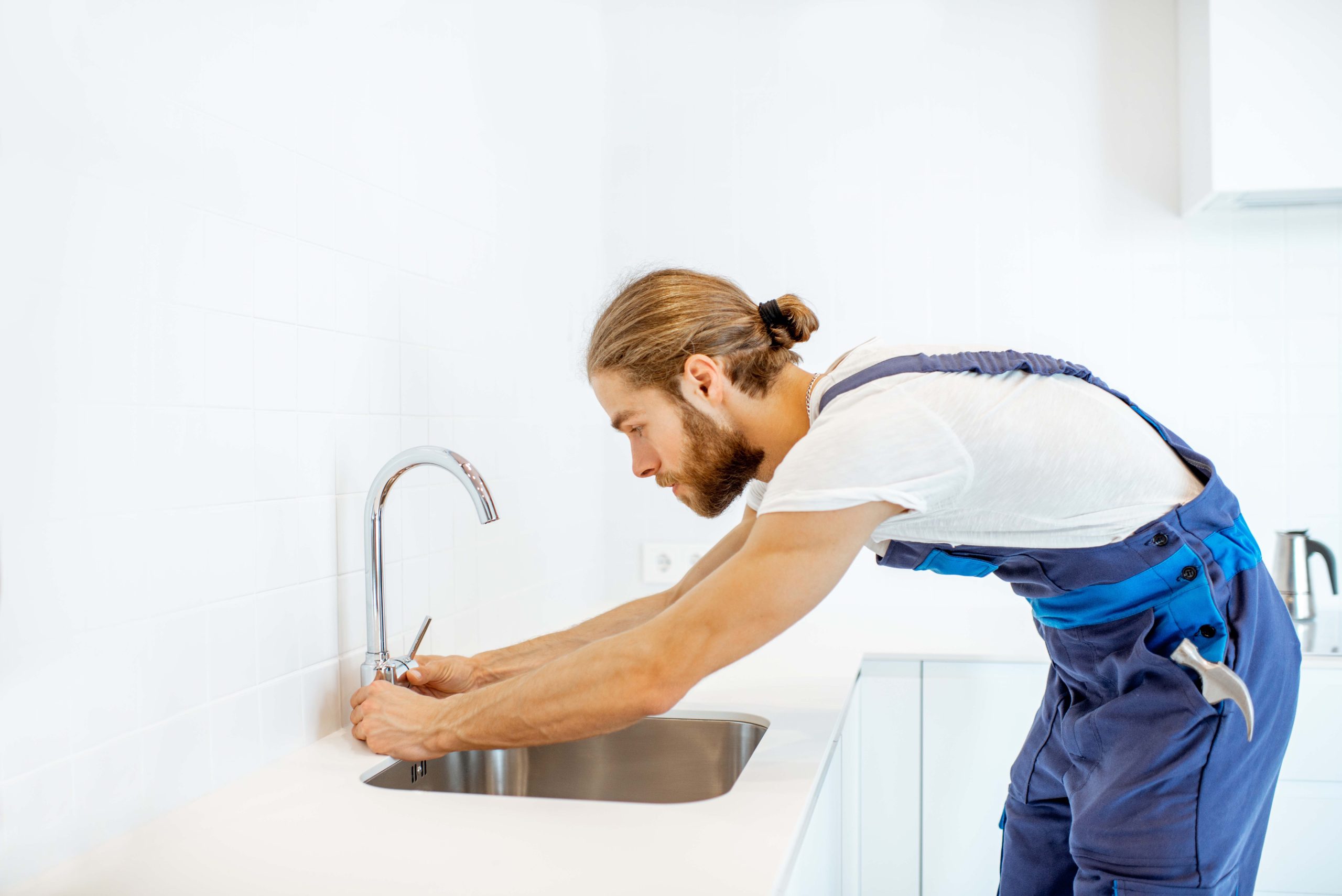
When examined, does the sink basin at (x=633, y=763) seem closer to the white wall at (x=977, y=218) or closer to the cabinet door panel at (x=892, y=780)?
the cabinet door panel at (x=892, y=780)

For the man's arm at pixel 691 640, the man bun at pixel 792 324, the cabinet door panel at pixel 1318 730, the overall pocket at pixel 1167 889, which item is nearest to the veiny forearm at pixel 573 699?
the man's arm at pixel 691 640

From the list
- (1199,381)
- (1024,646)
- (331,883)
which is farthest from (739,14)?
(331,883)

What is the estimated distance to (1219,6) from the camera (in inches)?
78.1

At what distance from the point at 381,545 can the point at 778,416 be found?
1.76 feet

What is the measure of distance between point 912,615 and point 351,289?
4.70ft

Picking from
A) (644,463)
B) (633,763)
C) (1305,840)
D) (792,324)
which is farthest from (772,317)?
(1305,840)

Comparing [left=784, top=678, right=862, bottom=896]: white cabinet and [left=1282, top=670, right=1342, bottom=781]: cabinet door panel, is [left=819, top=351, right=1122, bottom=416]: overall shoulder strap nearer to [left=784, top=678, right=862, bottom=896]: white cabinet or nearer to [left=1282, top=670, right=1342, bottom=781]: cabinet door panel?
[left=784, top=678, right=862, bottom=896]: white cabinet

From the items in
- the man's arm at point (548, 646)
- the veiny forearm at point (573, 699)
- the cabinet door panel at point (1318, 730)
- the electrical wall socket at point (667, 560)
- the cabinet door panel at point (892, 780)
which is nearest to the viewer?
the veiny forearm at point (573, 699)

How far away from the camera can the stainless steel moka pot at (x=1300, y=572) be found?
6.50 ft

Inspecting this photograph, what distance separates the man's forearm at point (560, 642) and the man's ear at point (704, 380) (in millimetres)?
381

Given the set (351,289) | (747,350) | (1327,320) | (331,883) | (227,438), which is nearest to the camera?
(331,883)

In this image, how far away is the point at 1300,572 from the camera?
200 centimetres

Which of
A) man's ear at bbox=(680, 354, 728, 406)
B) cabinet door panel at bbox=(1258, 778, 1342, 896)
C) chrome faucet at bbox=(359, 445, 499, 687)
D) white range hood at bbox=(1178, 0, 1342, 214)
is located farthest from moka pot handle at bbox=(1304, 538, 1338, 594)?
chrome faucet at bbox=(359, 445, 499, 687)

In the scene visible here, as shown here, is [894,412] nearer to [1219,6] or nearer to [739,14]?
[1219,6]
